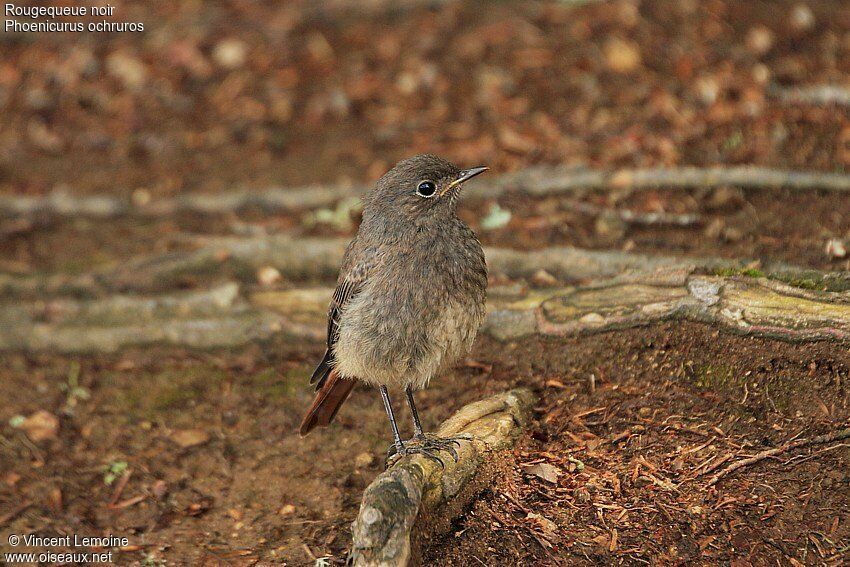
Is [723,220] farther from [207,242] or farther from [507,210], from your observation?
[207,242]

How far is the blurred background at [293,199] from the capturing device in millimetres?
4977

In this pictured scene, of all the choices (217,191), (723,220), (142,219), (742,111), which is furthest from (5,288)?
(742,111)

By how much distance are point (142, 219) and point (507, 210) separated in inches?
140

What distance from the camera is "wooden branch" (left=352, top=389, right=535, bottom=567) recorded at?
3.59m

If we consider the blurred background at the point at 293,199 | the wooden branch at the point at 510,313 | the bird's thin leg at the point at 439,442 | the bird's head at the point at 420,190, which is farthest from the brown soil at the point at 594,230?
the bird's thin leg at the point at 439,442

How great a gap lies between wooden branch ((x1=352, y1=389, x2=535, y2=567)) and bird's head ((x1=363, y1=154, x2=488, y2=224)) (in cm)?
112

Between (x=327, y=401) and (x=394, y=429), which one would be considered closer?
(x=394, y=429)

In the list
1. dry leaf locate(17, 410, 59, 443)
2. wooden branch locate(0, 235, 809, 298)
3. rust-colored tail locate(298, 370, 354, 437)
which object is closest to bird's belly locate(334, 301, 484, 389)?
rust-colored tail locate(298, 370, 354, 437)

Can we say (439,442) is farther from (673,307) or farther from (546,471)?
(673,307)

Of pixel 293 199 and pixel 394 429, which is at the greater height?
pixel 293 199

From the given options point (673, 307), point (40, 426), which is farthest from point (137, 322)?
point (673, 307)

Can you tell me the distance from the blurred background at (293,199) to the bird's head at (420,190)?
1127 millimetres

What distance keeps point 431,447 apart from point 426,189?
1.49m

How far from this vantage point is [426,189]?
477 cm
